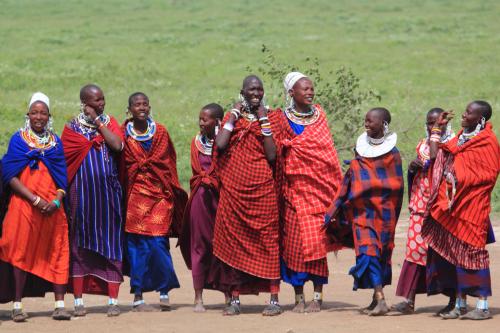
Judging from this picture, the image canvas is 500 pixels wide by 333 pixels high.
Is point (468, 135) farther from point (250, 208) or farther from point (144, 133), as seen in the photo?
point (144, 133)

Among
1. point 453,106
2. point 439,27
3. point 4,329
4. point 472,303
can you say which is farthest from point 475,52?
point 4,329

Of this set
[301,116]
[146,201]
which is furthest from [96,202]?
[301,116]

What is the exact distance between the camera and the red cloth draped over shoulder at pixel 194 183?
10.0 metres

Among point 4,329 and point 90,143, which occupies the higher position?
point 90,143

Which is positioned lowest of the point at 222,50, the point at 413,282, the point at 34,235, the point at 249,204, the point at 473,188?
the point at 413,282

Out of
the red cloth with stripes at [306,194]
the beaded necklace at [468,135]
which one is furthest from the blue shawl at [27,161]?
the beaded necklace at [468,135]

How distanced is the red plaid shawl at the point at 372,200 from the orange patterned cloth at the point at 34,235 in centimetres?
226

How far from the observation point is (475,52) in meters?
31.7

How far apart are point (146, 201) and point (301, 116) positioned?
5.06 feet

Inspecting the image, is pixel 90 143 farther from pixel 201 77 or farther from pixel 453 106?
pixel 201 77

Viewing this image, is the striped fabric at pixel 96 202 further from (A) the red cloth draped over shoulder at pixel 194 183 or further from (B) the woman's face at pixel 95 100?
(A) the red cloth draped over shoulder at pixel 194 183

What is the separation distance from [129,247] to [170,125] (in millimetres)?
13210

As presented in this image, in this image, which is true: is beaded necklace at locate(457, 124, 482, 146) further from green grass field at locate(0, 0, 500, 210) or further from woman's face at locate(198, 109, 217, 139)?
green grass field at locate(0, 0, 500, 210)

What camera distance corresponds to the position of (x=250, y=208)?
961 centimetres
